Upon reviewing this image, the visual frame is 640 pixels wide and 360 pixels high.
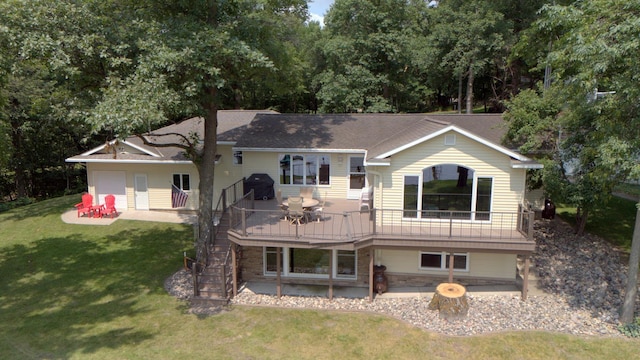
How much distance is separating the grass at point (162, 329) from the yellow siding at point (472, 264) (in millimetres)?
2479

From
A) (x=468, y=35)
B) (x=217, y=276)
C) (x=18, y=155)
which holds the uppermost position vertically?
(x=468, y=35)

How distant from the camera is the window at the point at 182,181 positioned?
21422 mm

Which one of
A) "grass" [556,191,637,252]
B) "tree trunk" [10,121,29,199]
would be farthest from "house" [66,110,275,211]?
"grass" [556,191,637,252]

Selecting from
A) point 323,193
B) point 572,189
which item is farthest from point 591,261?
point 323,193

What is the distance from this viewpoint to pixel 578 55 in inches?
445

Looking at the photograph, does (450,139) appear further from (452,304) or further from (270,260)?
(270,260)

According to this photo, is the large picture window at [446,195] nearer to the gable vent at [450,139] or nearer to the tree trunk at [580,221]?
the gable vent at [450,139]

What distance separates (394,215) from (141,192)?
1421 centimetres

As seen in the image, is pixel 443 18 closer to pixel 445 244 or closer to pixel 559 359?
pixel 445 244

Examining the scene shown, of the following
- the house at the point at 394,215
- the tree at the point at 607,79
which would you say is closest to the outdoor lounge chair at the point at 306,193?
the house at the point at 394,215

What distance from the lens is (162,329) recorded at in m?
12.3

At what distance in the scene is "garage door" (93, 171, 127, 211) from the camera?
2175 cm

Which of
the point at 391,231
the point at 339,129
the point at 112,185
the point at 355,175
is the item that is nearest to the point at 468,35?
the point at 339,129

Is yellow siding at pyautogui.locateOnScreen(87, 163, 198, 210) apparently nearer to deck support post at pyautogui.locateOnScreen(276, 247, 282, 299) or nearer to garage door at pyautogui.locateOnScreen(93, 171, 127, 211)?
garage door at pyautogui.locateOnScreen(93, 171, 127, 211)
